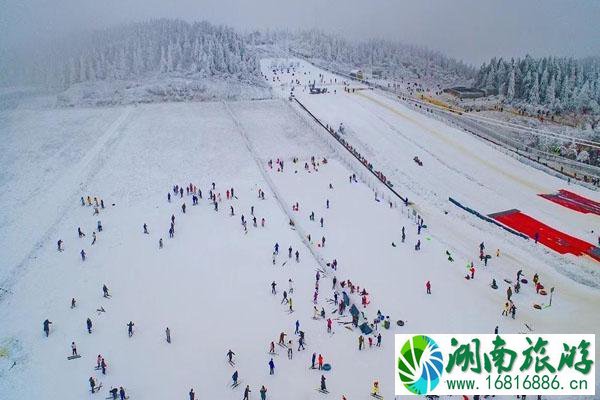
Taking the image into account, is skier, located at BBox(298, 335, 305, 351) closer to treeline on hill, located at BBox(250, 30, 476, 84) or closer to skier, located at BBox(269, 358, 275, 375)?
skier, located at BBox(269, 358, 275, 375)

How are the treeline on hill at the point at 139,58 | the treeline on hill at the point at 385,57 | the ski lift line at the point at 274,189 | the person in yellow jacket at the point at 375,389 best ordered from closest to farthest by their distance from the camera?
the person in yellow jacket at the point at 375,389
the ski lift line at the point at 274,189
the treeline on hill at the point at 139,58
the treeline on hill at the point at 385,57

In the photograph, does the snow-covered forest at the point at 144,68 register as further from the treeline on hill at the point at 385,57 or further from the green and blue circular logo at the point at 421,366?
the green and blue circular logo at the point at 421,366

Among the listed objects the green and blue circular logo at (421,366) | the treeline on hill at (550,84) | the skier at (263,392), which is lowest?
the skier at (263,392)

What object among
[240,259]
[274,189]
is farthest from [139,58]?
[240,259]

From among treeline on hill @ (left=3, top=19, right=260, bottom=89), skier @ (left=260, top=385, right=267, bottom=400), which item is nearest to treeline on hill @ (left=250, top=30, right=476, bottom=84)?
treeline on hill @ (left=3, top=19, right=260, bottom=89)

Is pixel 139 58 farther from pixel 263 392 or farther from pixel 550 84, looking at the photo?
pixel 263 392

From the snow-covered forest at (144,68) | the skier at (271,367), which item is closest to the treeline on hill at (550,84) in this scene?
the snow-covered forest at (144,68)
